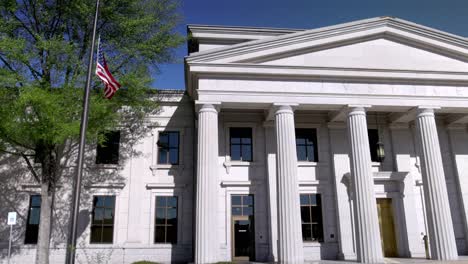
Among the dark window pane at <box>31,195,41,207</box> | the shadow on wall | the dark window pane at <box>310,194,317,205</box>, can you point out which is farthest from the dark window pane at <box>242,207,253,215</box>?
the dark window pane at <box>31,195,41,207</box>

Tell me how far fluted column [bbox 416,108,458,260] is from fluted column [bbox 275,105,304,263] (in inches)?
244

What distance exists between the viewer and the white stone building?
17.2 m

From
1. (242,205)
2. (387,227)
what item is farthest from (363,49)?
(242,205)

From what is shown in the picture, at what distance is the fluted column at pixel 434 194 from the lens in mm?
17016

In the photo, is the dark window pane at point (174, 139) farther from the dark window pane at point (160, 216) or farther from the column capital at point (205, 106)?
the column capital at point (205, 106)

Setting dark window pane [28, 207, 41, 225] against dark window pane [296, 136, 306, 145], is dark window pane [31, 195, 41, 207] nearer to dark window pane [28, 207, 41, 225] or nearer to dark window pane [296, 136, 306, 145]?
dark window pane [28, 207, 41, 225]

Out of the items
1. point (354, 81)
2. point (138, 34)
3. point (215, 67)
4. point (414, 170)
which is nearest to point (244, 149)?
point (215, 67)

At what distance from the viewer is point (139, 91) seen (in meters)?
16.5

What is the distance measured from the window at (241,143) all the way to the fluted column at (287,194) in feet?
11.4

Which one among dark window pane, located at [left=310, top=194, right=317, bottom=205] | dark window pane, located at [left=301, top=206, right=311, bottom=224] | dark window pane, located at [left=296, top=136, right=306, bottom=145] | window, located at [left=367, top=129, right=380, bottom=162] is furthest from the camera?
window, located at [left=367, top=129, right=380, bottom=162]

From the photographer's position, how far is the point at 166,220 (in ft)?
64.1

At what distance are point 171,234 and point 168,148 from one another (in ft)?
14.5

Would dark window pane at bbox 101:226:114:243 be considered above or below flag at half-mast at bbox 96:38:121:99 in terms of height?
below

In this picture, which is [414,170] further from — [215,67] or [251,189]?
[215,67]
